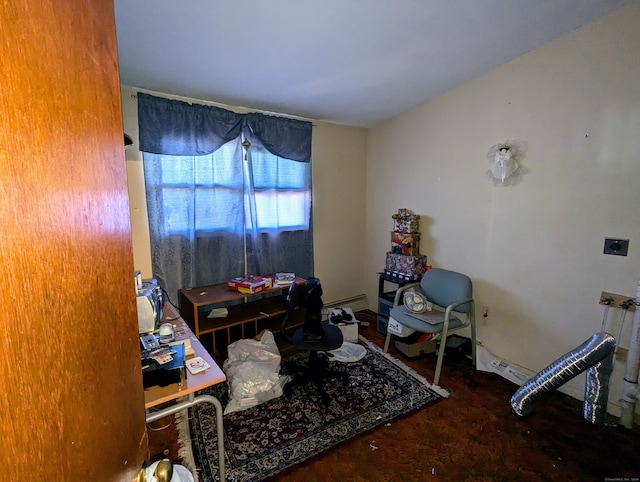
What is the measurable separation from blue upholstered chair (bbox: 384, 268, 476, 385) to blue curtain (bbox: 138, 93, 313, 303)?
1.24 m

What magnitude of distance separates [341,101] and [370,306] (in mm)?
2432

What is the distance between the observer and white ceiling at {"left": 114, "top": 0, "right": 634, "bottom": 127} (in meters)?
1.41

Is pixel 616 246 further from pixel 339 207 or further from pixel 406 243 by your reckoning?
pixel 339 207

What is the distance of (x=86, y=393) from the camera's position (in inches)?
16.8

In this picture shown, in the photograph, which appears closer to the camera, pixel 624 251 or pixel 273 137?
pixel 624 251

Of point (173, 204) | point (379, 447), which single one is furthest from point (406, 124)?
point (379, 447)

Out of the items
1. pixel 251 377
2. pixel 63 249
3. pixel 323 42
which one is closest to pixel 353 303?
pixel 251 377

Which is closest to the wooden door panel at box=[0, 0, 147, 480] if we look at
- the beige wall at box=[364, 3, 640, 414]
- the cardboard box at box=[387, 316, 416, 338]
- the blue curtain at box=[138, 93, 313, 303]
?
the blue curtain at box=[138, 93, 313, 303]

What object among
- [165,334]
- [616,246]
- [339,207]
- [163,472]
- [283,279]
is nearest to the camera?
[163,472]

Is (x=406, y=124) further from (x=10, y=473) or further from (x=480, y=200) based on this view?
(x=10, y=473)

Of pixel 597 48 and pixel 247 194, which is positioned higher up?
pixel 597 48

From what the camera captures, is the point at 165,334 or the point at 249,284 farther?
the point at 249,284

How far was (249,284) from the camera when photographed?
2412 millimetres

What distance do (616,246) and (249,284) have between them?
2.58 meters
